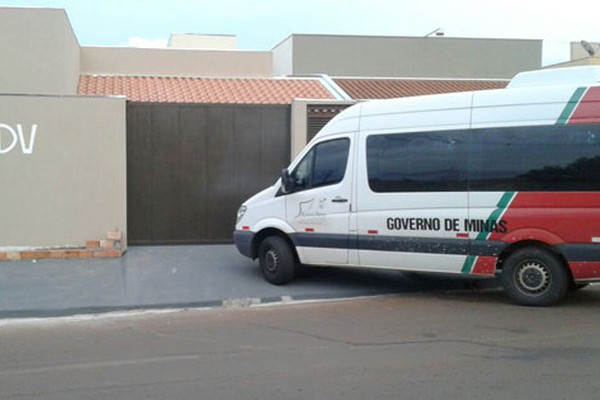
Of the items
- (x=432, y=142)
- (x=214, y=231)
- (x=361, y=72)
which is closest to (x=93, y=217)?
(x=214, y=231)

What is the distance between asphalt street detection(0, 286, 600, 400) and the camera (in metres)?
5.22

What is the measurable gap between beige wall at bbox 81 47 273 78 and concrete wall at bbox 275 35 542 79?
52.1 feet

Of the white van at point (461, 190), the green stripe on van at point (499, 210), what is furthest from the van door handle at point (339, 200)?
the green stripe on van at point (499, 210)

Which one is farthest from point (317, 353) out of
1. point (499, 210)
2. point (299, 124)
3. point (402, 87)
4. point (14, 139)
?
point (402, 87)

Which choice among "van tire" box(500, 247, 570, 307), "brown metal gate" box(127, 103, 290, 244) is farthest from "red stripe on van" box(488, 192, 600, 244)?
"brown metal gate" box(127, 103, 290, 244)

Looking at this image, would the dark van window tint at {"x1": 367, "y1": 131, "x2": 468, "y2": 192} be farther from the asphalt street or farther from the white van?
the asphalt street

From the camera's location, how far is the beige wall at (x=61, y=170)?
38.5 feet

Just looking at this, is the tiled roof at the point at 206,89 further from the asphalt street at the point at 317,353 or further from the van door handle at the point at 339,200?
the asphalt street at the point at 317,353

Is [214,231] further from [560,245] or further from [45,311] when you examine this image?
[560,245]

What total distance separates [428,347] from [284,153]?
7.52 metres

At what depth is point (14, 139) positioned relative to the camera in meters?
11.8

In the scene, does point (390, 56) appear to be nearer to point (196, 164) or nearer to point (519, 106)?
point (196, 164)

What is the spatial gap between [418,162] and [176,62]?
13681 mm

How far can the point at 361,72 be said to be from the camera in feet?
120
